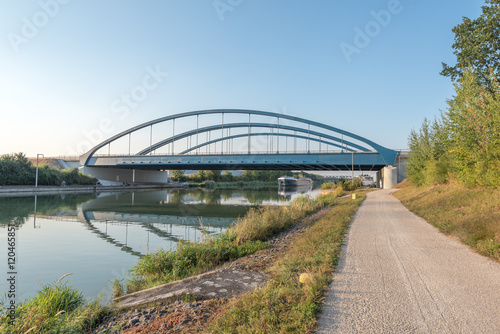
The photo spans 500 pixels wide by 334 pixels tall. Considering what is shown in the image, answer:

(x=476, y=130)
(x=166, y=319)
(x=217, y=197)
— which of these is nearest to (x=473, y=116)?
(x=476, y=130)

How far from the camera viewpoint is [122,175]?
217 feet

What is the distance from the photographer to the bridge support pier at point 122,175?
61.0m

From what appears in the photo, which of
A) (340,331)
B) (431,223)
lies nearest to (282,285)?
(340,331)

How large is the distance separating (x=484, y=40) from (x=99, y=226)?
79.0 ft

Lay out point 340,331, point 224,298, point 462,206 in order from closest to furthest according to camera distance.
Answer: point 340,331 < point 224,298 < point 462,206

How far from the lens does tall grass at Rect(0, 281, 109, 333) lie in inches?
162

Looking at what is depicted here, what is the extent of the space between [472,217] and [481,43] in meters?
13.6

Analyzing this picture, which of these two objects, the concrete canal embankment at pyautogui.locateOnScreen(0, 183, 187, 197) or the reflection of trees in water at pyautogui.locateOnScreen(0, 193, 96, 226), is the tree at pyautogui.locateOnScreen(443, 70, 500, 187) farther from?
the concrete canal embankment at pyautogui.locateOnScreen(0, 183, 187, 197)

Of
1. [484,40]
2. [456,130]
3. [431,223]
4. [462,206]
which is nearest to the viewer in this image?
[431,223]

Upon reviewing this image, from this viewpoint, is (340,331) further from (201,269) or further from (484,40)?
(484,40)

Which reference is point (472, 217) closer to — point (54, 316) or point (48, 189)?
point (54, 316)

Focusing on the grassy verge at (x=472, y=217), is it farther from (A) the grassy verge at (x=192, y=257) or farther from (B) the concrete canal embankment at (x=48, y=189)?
(B) the concrete canal embankment at (x=48, y=189)

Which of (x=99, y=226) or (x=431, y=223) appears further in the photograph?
(x=99, y=226)

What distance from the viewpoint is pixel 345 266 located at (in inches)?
222
